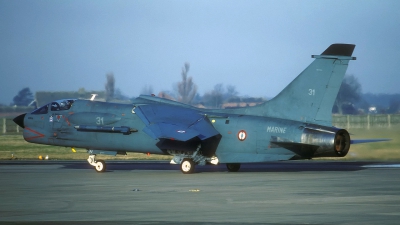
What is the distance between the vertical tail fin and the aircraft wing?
3.69m

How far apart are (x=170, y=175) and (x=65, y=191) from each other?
7145 millimetres

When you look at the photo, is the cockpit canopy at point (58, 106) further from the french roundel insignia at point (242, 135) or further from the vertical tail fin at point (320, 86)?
the vertical tail fin at point (320, 86)

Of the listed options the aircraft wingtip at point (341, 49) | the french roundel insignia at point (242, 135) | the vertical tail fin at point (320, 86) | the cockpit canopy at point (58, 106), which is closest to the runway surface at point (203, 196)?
the french roundel insignia at point (242, 135)

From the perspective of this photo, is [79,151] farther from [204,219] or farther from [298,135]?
[204,219]

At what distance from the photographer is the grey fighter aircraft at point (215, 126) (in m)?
25.6

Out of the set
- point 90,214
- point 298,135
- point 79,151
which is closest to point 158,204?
point 90,214

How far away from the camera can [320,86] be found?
2564 centimetres

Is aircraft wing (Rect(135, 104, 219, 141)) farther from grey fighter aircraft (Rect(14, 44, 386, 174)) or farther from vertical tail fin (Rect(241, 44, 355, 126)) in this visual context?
vertical tail fin (Rect(241, 44, 355, 126))

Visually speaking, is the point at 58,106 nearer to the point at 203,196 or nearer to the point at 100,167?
the point at 100,167

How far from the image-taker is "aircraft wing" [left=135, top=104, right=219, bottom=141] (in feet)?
88.4

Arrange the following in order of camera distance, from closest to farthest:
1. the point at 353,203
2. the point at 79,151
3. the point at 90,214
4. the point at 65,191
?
the point at 90,214, the point at 353,203, the point at 65,191, the point at 79,151

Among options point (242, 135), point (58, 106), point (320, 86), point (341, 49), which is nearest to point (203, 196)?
point (242, 135)

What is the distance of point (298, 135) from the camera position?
25344 mm

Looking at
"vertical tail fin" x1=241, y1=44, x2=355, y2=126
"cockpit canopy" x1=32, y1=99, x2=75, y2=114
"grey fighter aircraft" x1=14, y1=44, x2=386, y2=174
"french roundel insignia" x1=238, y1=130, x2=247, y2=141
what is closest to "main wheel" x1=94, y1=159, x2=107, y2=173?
"grey fighter aircraft" x1=14, y1=44, x2=386, y2=174
